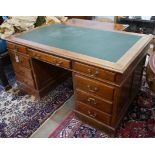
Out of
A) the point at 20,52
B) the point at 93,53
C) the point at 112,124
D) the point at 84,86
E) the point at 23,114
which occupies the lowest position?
the point at 23,114

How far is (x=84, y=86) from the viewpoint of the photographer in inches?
55.9

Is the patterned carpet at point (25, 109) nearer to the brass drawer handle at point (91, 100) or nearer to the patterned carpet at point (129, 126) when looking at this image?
the patterned carpet at point (129, 126)

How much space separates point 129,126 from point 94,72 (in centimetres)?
75

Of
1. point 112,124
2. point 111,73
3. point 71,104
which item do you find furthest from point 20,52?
point 112,124

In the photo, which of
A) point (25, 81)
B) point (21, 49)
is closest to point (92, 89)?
point (21, 49)

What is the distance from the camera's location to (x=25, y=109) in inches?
76.2

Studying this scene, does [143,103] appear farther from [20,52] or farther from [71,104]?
[20,52]

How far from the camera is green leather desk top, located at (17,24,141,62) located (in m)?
1.33

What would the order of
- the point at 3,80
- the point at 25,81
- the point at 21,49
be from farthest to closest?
1. the point at 3,80
2. the point at 25,81
3. the point at 21,49

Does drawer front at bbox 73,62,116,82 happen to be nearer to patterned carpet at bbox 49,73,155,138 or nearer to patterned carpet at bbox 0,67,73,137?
patterned carpet at bbox 49,73,155,138

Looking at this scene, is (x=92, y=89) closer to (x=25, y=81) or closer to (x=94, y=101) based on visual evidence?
(x=94, y=101)

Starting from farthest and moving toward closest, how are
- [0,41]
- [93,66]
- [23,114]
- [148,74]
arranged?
1. [0,41]
2. [23,114]
3. [93,66]
4. [148,74]

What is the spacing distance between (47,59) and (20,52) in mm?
419

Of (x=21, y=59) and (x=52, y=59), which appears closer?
(x=52, y=59)
